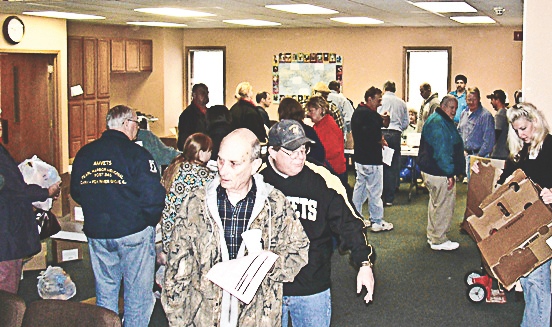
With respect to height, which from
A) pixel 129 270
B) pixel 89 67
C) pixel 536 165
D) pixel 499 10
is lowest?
pixel 129 270

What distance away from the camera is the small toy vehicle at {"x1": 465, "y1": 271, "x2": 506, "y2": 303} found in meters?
5.86

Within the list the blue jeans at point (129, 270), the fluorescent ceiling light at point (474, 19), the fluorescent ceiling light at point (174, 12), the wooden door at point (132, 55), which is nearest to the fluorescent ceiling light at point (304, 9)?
the fluorescent ceiling light at point (174, 12)

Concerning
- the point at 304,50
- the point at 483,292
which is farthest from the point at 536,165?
the point at 304,50

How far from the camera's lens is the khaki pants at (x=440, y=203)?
7.34 metres

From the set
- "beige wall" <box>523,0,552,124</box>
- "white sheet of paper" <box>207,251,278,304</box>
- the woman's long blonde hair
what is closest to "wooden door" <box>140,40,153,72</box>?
"beige wall" <box>523,0,552,124</box>

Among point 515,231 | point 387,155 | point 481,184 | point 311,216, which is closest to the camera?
point 311,216

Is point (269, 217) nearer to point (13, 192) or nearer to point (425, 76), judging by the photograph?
point (13, 192)

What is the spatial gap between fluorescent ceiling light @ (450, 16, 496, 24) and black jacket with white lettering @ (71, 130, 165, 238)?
24.7 feet

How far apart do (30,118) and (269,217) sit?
8555 millimetres

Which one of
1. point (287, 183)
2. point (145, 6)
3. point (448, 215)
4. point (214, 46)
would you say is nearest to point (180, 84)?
point (214, 46)

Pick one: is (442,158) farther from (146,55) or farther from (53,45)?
(146,55)

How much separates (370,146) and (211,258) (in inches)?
207

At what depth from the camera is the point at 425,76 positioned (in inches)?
542

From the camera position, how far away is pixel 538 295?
4.52 meters
